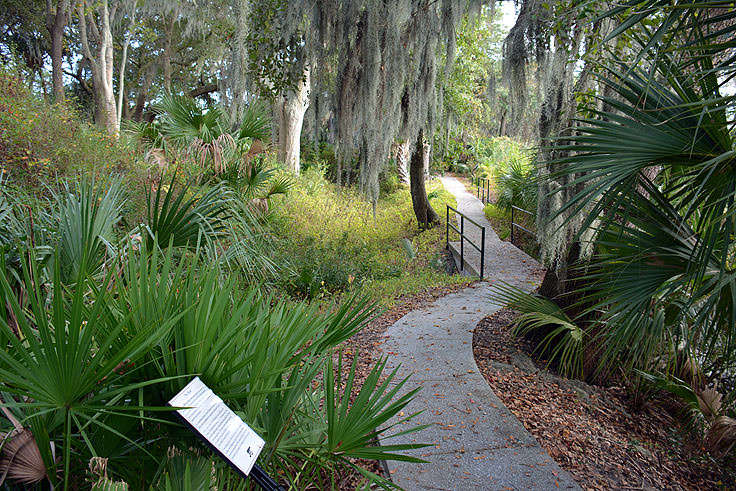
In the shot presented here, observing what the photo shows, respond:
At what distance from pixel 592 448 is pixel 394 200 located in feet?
42.7

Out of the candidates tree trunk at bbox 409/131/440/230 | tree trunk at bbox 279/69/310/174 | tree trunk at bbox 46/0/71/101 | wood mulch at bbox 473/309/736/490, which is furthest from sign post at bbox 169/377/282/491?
tree trunk at bbox 46/0/71/101

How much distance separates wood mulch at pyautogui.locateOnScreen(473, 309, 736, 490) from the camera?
122 inches

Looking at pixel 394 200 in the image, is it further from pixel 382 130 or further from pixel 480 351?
pixel 480 351

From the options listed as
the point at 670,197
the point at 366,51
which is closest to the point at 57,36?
the point at 366,51

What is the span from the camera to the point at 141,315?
1.62 meters

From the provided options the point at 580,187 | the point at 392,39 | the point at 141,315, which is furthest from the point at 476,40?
the point at 141,315

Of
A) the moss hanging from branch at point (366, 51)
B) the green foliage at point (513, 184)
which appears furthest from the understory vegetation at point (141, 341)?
the green foliage at point (513, 184)

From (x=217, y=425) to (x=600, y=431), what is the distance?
125 inches

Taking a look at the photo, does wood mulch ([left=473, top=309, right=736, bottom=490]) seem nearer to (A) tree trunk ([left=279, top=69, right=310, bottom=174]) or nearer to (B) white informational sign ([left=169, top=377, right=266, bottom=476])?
(B) white informational sign ([left=169, top=377, right=266, bottom=476])

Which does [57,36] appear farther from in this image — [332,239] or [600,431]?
[600,431]

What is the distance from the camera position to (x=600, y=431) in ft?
11.7

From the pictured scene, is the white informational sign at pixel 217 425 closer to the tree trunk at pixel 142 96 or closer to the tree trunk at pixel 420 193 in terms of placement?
the tree trunk at pixel 420 193

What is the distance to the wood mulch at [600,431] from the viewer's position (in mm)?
3111

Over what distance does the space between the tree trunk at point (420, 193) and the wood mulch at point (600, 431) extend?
7272 millimetres
